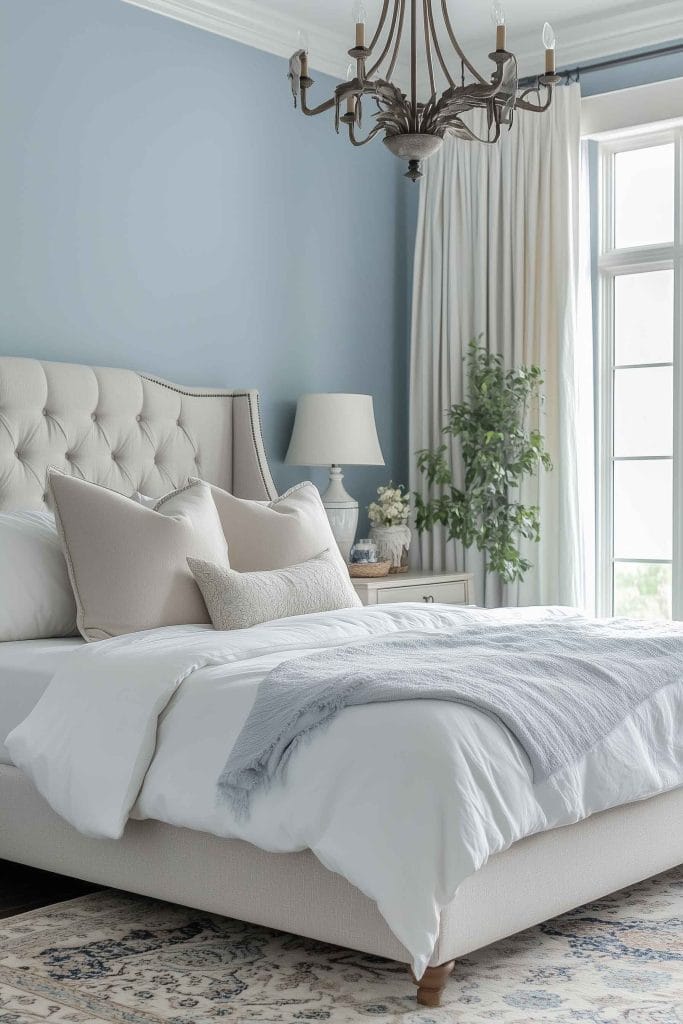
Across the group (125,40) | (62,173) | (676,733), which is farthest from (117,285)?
(676,733)

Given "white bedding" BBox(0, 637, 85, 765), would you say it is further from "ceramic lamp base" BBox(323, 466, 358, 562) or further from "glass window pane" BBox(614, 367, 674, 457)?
"glass window pane" BBox(614, 367, 674, 457)

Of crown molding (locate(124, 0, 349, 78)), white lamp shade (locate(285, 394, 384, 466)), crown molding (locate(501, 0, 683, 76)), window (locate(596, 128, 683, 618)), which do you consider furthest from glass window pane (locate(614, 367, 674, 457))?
crown molding (locate(124, 0, 349, 78))

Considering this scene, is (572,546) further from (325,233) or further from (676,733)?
(676,733)

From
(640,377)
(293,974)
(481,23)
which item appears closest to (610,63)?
(481,23)

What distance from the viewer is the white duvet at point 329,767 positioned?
2.29 m

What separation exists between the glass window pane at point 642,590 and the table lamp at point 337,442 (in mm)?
1150

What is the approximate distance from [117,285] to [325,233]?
1.20m

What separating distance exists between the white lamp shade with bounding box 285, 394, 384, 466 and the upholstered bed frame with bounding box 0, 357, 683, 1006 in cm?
68

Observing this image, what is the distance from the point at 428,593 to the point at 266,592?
158cm

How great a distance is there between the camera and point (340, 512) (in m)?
5.05

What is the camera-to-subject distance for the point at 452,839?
2.27 m

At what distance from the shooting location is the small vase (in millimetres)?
5207

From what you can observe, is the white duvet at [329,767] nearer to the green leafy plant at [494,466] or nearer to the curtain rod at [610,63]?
the green leafy plant at [494,466]

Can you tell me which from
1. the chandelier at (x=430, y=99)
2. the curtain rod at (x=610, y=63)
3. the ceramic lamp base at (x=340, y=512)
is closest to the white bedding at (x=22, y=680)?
the chandelier at (x=430, y=99)
